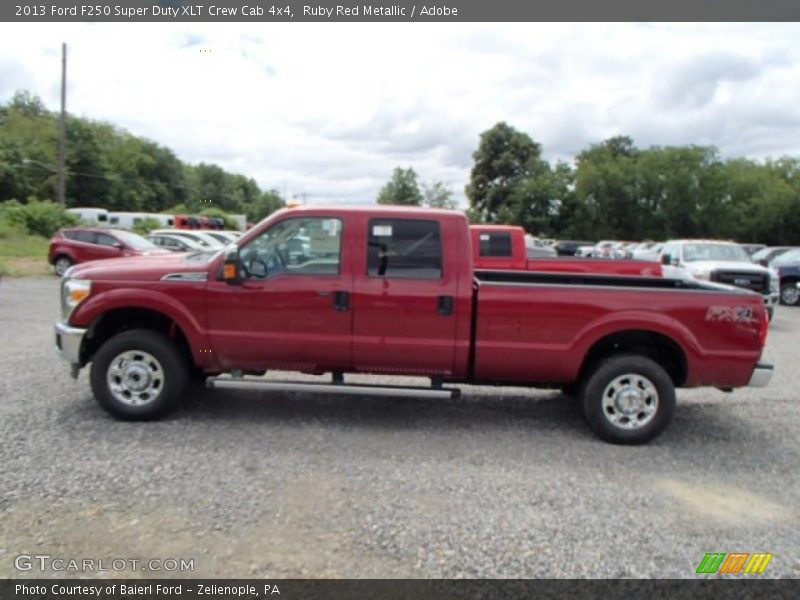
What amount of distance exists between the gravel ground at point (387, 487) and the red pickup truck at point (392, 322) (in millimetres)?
451

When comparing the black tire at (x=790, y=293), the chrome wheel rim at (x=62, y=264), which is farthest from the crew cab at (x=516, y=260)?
the chrome wheel rim at (x=62, y=264)

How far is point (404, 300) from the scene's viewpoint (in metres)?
5.14

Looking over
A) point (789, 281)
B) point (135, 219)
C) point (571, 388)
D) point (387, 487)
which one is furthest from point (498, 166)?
point (387, 487)

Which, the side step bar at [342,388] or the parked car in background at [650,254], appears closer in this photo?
the side step bar at [342,388]

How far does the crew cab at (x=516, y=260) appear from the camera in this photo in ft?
36.0

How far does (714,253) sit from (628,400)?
38.3 feet

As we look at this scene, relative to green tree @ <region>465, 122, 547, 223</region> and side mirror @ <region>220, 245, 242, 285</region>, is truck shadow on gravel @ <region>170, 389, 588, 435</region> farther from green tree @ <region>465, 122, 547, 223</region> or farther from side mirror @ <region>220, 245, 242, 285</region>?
green tree @ <region>465, 122, 547, 223</region>

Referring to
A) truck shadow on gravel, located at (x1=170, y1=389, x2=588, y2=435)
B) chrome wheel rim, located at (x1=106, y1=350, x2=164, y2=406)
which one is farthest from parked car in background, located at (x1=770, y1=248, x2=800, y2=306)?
chrome wheel rim, located at (x1=106, y1=350, x2=164, y2=406)

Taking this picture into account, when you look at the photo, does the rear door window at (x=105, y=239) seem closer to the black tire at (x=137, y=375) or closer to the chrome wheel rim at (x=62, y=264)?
the chrome wheel rim at (x=62, y=264)

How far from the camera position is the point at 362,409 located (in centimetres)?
592

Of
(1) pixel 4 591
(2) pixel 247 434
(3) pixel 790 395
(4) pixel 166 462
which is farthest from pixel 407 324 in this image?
(3) pixel 790 395

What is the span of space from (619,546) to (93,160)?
226 feet

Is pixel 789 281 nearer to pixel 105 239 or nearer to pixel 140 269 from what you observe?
pixel 140 269

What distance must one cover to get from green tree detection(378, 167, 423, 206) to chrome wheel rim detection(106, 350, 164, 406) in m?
42.5
